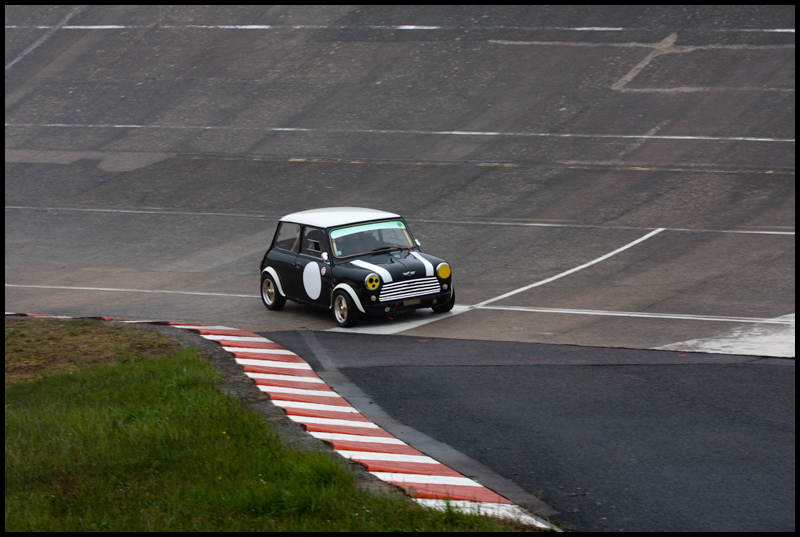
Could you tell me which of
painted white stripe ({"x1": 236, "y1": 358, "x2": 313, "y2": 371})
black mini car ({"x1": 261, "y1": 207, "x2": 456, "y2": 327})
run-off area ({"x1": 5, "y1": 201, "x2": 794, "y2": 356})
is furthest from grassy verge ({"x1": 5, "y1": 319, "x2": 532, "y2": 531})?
run-off area ({"x1": 5, "y1": 201, "x2": 794, "y2": 356})

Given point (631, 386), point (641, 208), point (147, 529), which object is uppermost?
point (147, 529)

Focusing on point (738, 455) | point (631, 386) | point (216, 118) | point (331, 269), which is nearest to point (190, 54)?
point (216, 118)

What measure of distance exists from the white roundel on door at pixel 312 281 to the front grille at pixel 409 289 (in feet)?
4.42

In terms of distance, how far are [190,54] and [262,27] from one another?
3.50 m

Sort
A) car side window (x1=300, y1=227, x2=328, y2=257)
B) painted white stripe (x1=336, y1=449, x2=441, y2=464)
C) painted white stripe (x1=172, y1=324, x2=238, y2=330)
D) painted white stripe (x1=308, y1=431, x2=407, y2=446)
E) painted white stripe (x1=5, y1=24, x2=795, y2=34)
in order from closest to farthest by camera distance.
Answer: painted white stripe (x1=336, y1=449, x2=441, y2=464) → painted white stripe (x1=308, y1=431, x2=407, y2=446) → painted white stripe (x1=172, y1=324, x2=238, y2=330) → car side window (x1=300, y1=227, x2=328, y2=257) → painted white stripe (x1=5, y1=24, x2=795, y2=34)

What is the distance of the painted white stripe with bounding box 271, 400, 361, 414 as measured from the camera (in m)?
10.3

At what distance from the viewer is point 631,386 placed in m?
10.9

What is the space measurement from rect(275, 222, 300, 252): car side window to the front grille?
2.27 meters

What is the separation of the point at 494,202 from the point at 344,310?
10467 millimetres

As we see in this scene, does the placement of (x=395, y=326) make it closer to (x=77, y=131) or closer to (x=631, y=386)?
(x=631, y=386)

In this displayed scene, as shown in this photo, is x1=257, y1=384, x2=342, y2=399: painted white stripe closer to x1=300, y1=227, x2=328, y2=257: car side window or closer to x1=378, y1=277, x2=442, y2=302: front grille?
x1=378, y1=277, x2=442, y2=302: front grille

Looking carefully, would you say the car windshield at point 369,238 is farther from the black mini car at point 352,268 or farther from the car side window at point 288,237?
the car side window at point 288,237

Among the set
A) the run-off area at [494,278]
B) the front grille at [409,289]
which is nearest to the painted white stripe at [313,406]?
the run-off area at [494,278]

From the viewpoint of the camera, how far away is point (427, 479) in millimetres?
7922
